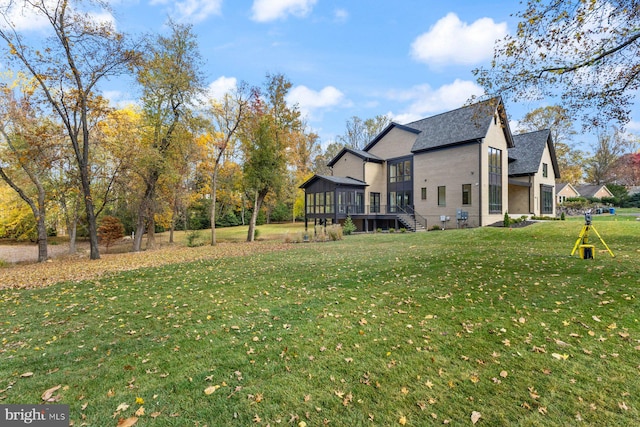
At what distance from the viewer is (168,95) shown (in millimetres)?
17500

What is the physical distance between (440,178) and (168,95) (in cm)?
1987

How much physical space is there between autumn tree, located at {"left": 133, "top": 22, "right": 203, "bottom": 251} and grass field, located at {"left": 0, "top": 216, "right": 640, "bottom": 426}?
11522 mm

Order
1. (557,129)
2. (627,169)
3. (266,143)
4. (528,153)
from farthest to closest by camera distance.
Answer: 1. (627,169)
2. (557,129)
3. (528,153)
4. (266,143)

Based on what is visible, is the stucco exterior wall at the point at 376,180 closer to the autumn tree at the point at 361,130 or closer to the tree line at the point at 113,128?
the tree line at the point at 113,128

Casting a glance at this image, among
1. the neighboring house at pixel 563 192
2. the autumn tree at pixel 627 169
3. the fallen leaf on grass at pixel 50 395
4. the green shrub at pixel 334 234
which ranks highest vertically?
the autumn tree at pixel 627 169

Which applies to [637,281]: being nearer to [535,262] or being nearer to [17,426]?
[535,262]

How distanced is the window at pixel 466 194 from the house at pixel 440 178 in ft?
0.24

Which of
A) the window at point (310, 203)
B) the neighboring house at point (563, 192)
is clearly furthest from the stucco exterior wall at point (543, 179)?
the window at point (310, 203)

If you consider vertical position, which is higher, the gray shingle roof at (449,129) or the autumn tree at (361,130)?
the autumn tree at (361,130)

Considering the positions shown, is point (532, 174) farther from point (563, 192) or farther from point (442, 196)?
point (563, 192)

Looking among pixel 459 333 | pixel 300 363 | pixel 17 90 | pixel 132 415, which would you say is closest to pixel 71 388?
pixel 132 415

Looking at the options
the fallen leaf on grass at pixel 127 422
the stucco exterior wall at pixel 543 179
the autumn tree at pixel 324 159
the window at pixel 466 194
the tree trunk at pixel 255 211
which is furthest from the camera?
the autumn tree at pixel 324 159

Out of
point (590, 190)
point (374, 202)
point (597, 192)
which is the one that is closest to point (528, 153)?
point (374, 202)

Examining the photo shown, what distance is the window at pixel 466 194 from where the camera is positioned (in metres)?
21.7
